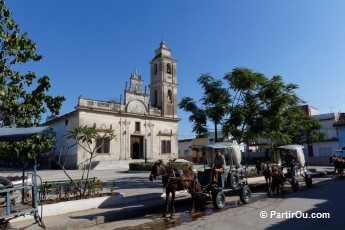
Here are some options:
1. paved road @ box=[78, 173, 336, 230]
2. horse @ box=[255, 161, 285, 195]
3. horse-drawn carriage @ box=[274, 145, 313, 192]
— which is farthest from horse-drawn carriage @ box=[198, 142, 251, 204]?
horse-drawn carriage @ box=[274, 145, 313, 192]

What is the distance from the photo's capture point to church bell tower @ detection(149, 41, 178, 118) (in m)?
42.2

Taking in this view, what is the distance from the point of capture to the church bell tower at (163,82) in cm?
4225

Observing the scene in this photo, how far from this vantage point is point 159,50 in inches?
1722

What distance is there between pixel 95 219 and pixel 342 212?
7.68 metres

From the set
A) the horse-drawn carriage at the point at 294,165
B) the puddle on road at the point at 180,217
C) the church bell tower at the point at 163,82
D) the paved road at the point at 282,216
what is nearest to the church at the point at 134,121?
the church bell tower at the point at 163,82

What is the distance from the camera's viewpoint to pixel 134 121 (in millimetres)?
38656

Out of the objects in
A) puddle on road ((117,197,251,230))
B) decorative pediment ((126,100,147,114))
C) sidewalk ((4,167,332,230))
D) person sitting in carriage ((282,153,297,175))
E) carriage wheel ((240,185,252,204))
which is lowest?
puddle on road ((117,197,251,230))

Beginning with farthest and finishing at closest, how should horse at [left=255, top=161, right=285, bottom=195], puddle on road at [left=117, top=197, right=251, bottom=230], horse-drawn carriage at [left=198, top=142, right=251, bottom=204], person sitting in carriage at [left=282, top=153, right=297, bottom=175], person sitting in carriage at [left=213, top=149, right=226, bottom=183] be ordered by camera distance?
person sitting in carriage at [left=282, top=153, right=297, bottom=175], horse at [left=255, top=161, right=285, bottom=195], horse-drawn carriage at [left=198, top=142, right=251, bottom=204], person sitting in carriage at [left=213, top=149, right=226, bottom=183], puddle on road at [left=117, top=197, right=251, bottom=230]

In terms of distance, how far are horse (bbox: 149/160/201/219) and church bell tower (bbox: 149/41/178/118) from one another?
106 feet

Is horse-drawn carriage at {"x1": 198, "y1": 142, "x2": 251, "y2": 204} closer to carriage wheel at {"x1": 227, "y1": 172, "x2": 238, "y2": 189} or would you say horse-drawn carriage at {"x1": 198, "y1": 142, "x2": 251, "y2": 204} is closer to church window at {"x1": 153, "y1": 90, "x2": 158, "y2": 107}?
carriage wheel at {"x1": 227, "y1": 172, "x2": 238, "y2": 189}

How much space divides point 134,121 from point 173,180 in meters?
29.8

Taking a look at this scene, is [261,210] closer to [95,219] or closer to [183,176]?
[183,176]

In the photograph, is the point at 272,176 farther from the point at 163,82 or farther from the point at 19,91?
the point at 163,82

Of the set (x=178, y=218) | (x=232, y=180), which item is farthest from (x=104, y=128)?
(x=178, y=218)
